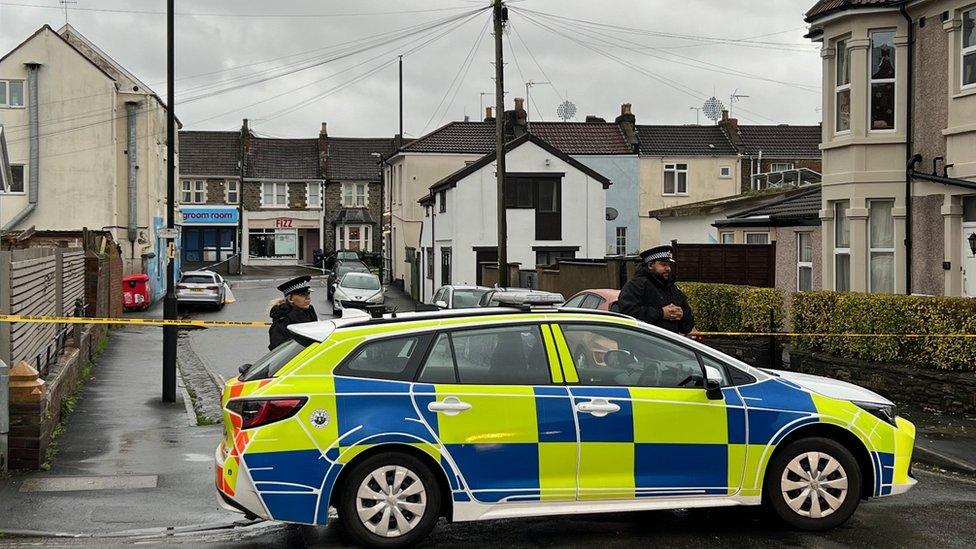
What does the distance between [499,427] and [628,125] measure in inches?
1970

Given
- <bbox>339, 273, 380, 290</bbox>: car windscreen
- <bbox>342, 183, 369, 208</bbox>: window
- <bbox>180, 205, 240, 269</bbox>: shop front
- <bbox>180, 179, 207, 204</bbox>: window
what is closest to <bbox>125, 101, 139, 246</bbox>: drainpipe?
<bbox>339, 273, 380, 290</bbox>: car windscreen

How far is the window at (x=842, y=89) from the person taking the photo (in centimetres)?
2006

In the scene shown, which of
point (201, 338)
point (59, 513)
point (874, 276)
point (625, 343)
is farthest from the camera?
point (201, 338)

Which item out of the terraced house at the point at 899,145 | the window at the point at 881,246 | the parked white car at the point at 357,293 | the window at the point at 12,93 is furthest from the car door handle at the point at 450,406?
the window at the point at 12,93

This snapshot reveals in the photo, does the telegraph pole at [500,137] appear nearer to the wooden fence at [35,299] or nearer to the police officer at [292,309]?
the wooden fence at [35,299]

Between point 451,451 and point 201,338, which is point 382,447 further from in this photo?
point 201,338

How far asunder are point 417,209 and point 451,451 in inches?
1910

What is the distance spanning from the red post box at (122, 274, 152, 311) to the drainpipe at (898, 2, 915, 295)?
25445 millimetres

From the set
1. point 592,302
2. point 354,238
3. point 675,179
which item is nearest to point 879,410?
point 592,302

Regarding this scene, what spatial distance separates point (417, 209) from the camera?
55.6 m

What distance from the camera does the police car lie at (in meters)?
7.27

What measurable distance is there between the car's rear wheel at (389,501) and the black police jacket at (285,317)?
4223 millimetres

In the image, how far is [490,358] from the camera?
25.2 ft

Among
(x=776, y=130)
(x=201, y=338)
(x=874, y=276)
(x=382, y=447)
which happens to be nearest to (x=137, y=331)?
(x=201, y=338)
